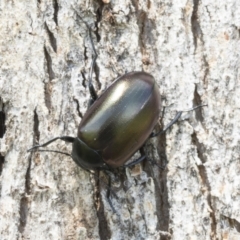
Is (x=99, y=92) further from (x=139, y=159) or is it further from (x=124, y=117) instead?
(x=139, y=159)

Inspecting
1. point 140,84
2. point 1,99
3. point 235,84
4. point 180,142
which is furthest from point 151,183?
point 1,99

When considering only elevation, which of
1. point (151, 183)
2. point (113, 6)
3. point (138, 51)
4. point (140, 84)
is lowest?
point (151, 183)

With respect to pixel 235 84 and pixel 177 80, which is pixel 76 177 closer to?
pixel 177 80

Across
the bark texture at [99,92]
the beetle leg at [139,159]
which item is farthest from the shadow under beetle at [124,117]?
the bark texture at [99,92]

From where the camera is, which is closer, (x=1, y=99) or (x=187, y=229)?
(x=187, y=229)

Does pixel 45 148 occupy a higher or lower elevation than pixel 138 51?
lower

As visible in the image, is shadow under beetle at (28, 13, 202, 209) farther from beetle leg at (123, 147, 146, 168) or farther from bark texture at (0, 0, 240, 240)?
bark texture at (0, 0, 240, 240)

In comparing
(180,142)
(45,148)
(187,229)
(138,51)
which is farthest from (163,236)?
(138,51)
